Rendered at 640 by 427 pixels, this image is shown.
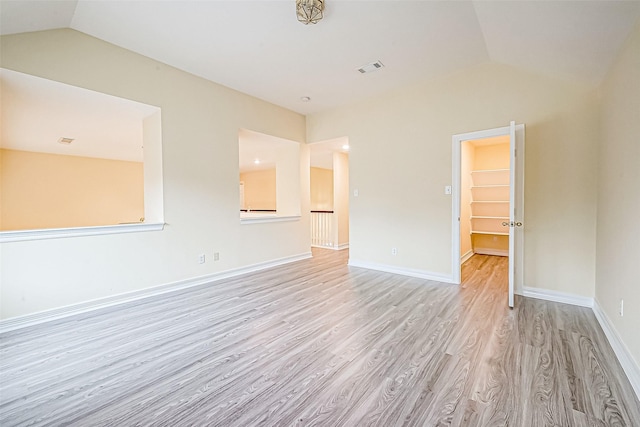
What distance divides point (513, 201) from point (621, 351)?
1481 millimetres

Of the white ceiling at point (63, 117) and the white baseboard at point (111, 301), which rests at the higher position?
the white ceiling at point (63, 117)

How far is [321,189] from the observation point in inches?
347

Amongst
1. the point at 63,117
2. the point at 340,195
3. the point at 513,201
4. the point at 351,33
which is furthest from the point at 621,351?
the point at 63,117

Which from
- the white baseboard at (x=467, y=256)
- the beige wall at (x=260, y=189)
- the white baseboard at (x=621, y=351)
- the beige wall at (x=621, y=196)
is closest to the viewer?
the white baseboard at (x=621, y=351)

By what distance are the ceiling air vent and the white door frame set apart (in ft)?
4.62

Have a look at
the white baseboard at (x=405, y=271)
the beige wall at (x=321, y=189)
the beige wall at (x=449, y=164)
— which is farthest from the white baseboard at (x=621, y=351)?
the beige wall at (x=321, y=189)

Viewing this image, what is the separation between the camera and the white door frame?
3229mm

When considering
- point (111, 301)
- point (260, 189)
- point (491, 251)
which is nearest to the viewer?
point (111, 301)

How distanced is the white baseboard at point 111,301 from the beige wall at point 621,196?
164 inches

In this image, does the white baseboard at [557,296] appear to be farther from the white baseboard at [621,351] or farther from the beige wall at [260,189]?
the beige wall at [260,189]

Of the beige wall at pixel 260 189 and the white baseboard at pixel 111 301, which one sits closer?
the white baseboard at pixel 111 301

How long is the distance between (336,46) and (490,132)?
7.22 ft

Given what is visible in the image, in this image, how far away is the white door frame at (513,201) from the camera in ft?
10.6

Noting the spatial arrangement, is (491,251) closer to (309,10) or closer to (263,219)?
(263,219)
